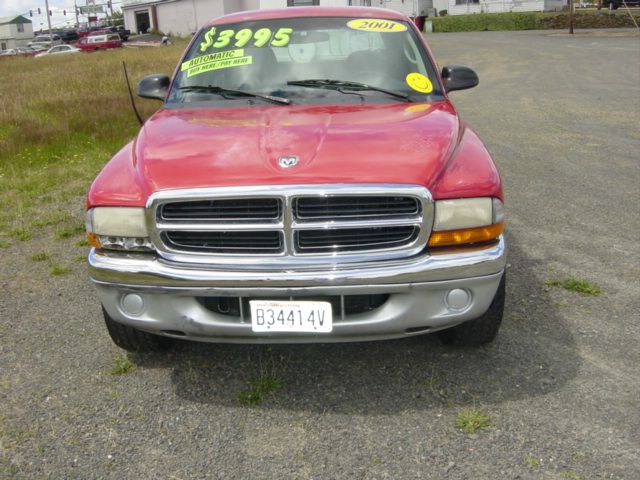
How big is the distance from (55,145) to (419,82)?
712 centimetres

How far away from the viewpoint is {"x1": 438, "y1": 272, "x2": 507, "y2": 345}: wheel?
10.2ft

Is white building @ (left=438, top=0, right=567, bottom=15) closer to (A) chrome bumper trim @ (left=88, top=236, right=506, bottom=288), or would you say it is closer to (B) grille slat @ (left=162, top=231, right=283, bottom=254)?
(A) chrome bumper trim @ (left=88, top=236, right=506, bottom=288)

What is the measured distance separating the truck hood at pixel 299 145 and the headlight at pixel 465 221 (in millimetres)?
159

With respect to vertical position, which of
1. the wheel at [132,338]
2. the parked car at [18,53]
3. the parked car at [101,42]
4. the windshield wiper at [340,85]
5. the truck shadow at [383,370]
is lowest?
the parked car at [18,53]

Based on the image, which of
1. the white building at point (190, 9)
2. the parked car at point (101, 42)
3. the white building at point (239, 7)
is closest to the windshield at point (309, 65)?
the white building at point (239, 7)

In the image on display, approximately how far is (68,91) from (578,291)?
41.7 ft

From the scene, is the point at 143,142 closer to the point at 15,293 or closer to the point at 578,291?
the point at 15,293

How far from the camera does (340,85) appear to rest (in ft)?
12.5

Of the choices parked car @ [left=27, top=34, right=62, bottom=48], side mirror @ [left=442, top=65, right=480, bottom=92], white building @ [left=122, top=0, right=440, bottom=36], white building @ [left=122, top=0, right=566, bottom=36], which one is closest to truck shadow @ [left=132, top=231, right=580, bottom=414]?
side mirror @ [left=442, top=65, right=480, bottom=92]

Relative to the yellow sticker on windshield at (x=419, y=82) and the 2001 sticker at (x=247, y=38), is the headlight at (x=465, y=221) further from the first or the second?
the 2001 sticker at (x=247, y=38)

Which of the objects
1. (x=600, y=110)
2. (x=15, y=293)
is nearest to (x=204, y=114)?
(x=15, y=293)

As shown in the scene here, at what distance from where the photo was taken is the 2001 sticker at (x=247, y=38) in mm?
4137

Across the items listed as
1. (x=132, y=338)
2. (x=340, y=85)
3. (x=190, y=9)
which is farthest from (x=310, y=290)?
(x=190, y=9)

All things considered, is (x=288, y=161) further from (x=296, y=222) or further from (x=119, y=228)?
(x=119, y=228)
